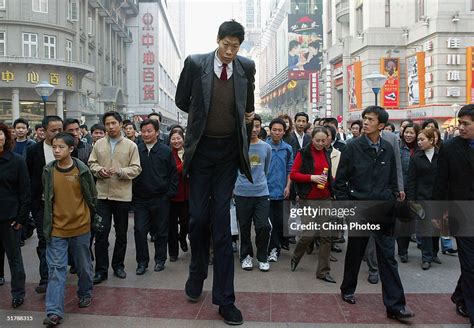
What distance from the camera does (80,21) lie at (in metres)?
36.0

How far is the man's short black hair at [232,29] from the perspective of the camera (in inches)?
144

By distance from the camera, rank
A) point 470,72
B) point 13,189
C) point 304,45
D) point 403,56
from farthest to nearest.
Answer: point 304,45, point 403,56, point 470,72, point 13,189

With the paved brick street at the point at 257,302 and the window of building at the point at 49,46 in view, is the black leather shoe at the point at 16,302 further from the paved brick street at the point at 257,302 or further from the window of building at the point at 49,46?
the window of building at the point at 49,46

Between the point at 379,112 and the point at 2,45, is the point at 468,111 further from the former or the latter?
the point at 2,45

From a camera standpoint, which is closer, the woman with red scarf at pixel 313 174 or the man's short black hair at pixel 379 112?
the man's short black hair at pixel 379 112

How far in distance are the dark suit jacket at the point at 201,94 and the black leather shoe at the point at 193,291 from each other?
3.71 ft

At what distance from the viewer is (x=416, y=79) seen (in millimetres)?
31781

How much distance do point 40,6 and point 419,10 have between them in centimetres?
2699

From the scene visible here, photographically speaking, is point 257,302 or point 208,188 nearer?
point 208,188

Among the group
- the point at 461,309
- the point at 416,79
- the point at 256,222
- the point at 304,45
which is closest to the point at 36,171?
the point at 256,222

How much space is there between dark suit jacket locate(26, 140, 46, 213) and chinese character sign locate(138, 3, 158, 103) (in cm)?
5523

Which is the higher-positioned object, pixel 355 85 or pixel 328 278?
pixel 355 85

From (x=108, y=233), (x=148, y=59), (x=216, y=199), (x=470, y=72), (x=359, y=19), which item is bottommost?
(x=108, y=233)

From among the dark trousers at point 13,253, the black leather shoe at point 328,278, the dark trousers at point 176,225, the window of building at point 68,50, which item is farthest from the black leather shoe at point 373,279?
the window of building at point 68,50
